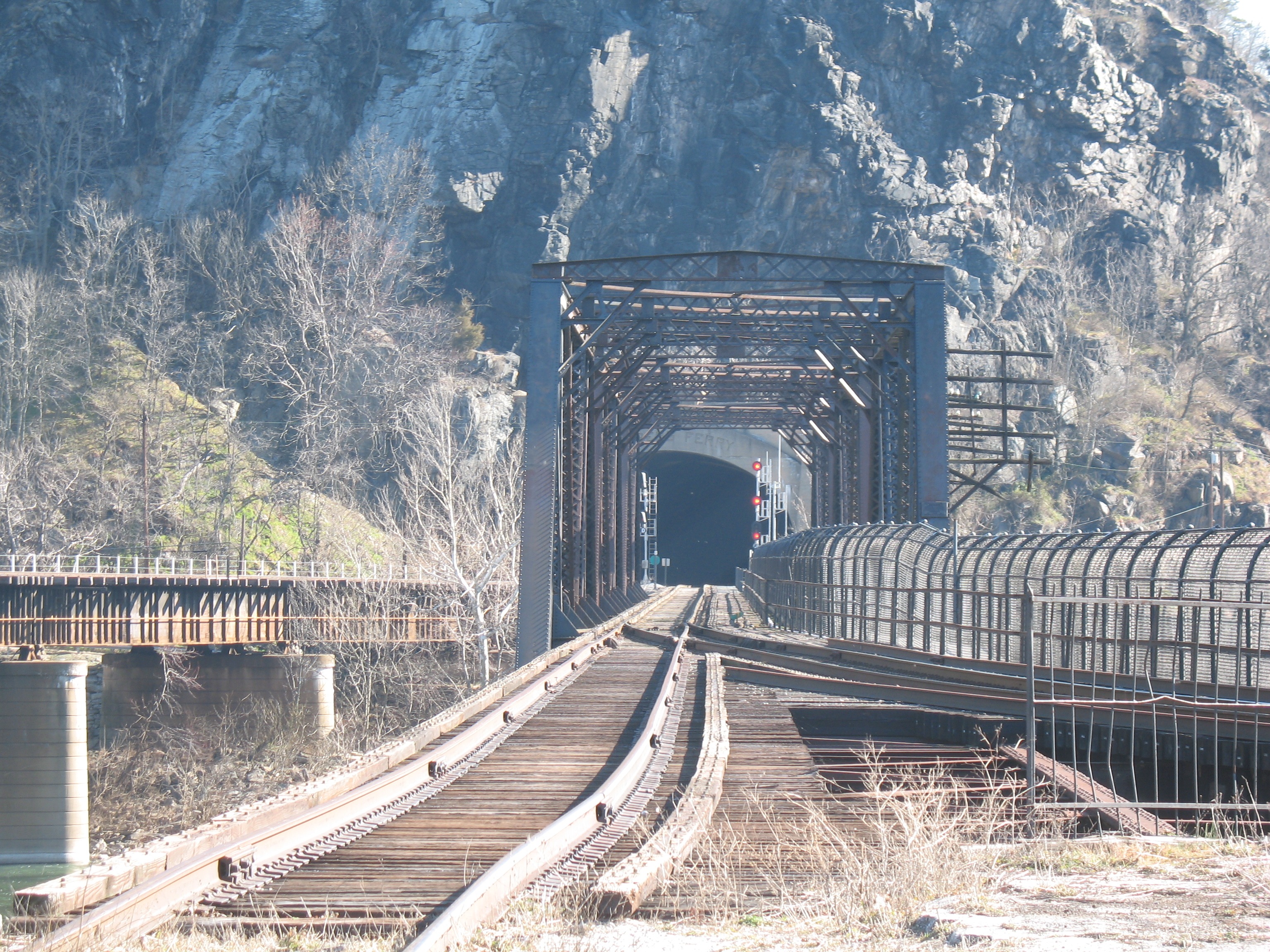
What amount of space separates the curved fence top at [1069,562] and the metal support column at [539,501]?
5.15m

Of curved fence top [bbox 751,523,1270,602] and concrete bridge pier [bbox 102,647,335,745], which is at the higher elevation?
curved fence top [bbox 751,523,1270,602]

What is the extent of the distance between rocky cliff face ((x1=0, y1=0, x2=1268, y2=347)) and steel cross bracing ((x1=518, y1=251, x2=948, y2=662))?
31459mm

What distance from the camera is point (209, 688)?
38812mm


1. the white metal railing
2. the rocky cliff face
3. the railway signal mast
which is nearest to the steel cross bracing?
the white metal railing

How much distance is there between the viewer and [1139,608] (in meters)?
11.5

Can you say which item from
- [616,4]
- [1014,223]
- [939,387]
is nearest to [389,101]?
[616,4]

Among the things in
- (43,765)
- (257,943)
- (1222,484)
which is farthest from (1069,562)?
(1222,484)

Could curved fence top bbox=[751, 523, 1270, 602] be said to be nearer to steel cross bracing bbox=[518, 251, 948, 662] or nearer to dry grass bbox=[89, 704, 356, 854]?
steel cross bracing bbox=[518, 251, 948, 662]

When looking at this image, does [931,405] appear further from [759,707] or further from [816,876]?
[816,876]

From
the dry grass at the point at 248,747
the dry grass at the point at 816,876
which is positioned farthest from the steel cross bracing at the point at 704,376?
the dry grass at the point at 816,876

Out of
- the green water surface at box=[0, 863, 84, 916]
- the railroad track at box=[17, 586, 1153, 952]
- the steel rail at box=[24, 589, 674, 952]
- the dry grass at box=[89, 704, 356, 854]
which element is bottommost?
the green water surface at box=[0, 863, 84, 916]

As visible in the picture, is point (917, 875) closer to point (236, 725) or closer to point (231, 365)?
point (236, 725)

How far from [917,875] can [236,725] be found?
3691 cm

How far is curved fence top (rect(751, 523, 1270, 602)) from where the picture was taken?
1118 cm
